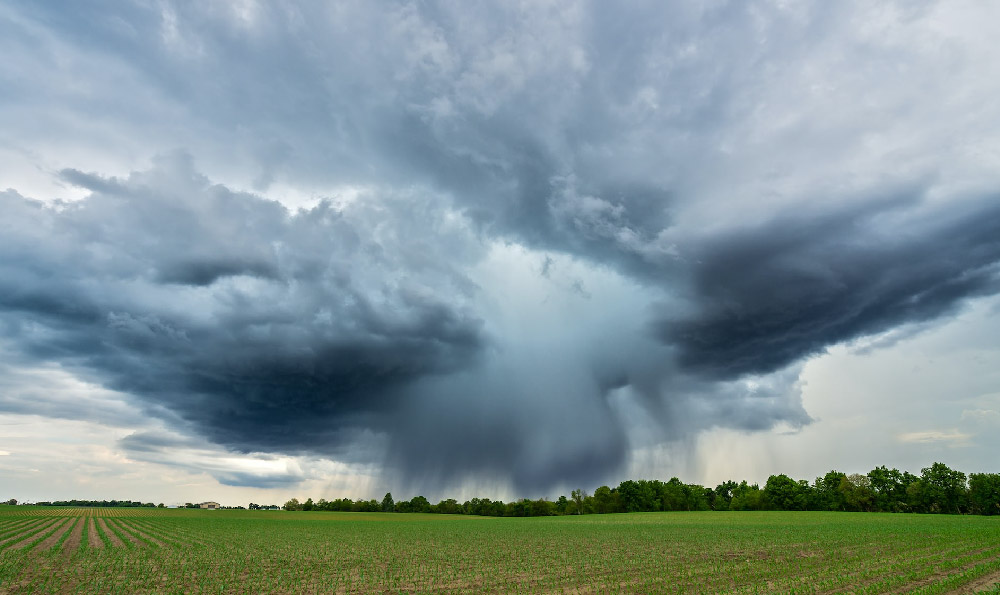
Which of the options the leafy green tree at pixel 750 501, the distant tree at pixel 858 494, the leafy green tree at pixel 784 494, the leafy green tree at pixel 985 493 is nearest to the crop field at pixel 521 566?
the leafy green tree at pixel 985 493

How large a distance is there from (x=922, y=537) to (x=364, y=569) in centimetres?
5808

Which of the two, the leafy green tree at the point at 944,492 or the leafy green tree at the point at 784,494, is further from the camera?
the leafy green tree at the point at 784,494

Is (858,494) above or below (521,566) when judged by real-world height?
above

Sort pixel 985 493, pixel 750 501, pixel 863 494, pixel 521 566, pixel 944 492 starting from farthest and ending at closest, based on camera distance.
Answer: pixel 750 501 → pixel 863 494 → pixel 944 492 → pixel 985 493 → pixel 521 566

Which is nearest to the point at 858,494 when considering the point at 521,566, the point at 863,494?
the point at 863,494

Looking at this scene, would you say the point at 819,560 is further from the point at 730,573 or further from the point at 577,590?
the point at 577,590

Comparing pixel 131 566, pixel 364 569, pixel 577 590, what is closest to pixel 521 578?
pixel 577 590

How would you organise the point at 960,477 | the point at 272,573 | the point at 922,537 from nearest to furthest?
the point at 272,573, the point at 922,537, the point at 960,477

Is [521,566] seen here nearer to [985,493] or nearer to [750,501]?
[985,493]

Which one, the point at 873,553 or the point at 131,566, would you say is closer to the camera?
the point at 131,566

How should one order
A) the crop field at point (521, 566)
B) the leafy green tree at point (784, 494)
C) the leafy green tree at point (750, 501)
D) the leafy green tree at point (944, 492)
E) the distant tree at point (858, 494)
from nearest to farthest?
the crop field at point (521, 566) → the leafy green tree at point (944, 492) → the distant tree at point (858, 494) → the leafy green tree at point (784, 494) → the leafy green tree at point (750, 501)

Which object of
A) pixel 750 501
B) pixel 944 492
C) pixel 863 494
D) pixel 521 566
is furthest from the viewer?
pixel 750 501

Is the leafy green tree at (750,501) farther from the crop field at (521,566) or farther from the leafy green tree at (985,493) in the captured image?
the crop field at (521,566)

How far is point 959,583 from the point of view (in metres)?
27.6
